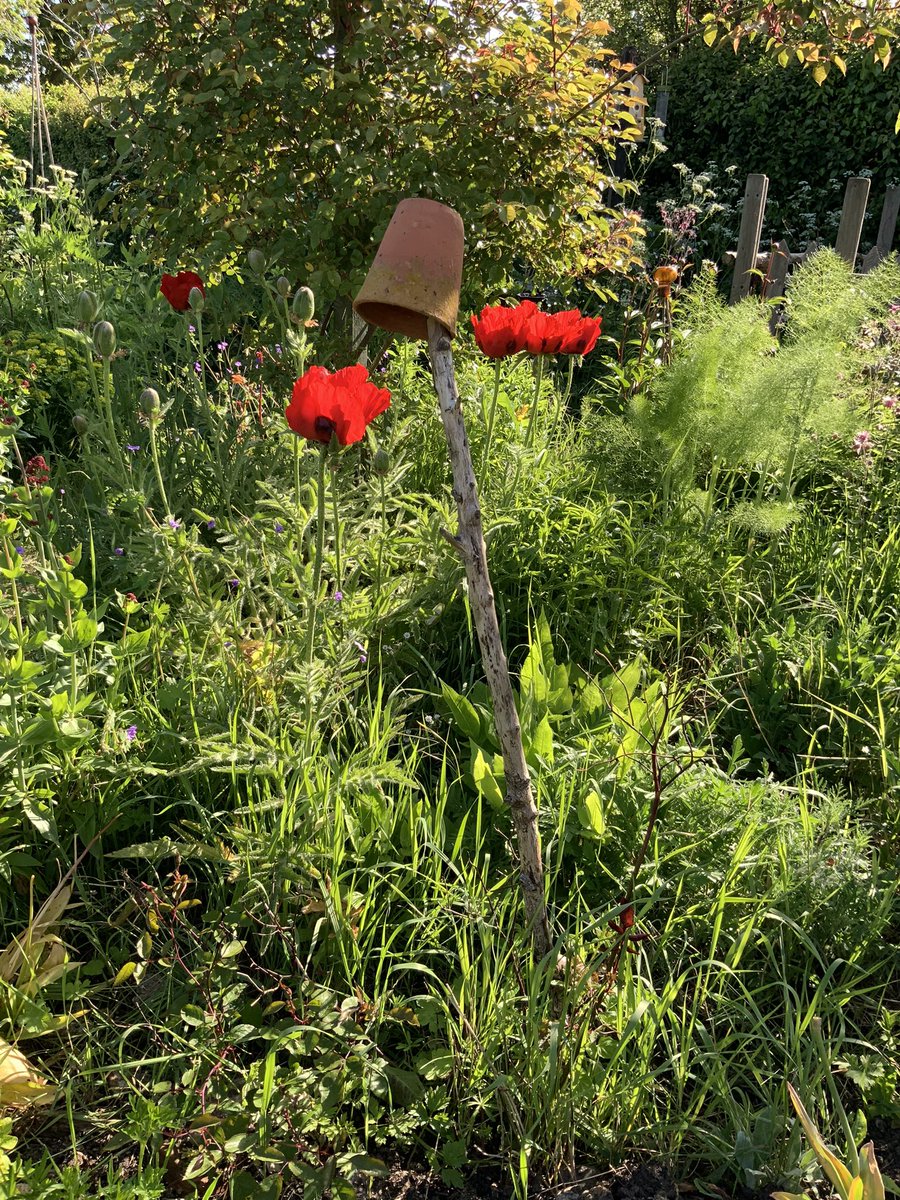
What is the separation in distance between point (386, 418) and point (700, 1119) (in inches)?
89.9

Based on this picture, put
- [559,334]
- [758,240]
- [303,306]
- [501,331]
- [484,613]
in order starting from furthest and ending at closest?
1. [758,240]
2. [559,334]
3. [501,331]
4. [303,306]
5. [484,613]

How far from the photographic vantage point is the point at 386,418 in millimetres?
3074

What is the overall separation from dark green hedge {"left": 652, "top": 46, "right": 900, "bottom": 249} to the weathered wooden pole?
25.4 feet

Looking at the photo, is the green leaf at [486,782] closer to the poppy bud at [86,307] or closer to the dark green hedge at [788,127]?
the poppy bud at [86,307]

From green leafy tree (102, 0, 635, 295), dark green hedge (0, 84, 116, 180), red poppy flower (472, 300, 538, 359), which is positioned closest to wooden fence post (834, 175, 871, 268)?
green leafy tree (102, 0, 635, 295)

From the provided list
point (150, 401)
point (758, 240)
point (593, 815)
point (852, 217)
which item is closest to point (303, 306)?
point (150, 401)

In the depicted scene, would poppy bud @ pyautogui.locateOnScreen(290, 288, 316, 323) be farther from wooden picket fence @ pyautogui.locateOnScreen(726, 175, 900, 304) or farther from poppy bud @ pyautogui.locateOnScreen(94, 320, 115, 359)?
wooden picket fence @ pyautogui.locateOnScreen(726, 175, 900, 304)

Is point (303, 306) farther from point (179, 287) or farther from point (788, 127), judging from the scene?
point (788, 127)

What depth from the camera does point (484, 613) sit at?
4.19 feet

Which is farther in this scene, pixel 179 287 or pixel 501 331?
pixel 179 287

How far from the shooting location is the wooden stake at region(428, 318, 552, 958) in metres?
1.24

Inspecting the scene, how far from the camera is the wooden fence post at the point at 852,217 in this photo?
14.3ft

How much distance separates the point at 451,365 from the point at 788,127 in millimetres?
8708

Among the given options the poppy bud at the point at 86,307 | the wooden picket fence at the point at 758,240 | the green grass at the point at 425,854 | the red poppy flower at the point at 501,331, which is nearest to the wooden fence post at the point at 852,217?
the wooden picket fence at the point at 758,240
